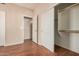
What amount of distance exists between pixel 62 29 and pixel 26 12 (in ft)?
6.38

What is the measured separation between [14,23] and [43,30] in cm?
139

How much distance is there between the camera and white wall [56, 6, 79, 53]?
271 cm

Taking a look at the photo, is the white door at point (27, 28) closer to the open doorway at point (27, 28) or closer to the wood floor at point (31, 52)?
the open doorway at point (27, 28)

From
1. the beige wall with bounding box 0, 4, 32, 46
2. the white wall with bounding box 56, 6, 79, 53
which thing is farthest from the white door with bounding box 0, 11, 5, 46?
the white wall with bounding box 56, 6, 79, 53

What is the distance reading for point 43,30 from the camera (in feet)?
11.7

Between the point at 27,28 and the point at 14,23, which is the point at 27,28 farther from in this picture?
the point at 14,23

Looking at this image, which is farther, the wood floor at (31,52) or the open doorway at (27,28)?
the open doorway at (27,28)

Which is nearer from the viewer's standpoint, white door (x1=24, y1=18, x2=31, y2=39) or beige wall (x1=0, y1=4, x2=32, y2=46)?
beige wall (x1=0, y1=4, x2=32, y2=46)

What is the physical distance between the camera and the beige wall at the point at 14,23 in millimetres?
3596

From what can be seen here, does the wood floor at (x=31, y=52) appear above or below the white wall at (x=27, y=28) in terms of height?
below

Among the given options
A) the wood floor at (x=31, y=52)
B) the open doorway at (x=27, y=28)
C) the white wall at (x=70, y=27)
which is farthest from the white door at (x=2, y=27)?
the white wall at (x=70, y=27)

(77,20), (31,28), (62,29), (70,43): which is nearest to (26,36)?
(31,28)

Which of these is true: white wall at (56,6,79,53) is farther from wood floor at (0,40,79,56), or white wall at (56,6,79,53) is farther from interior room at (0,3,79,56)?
wood floor at (0,40,79,56)

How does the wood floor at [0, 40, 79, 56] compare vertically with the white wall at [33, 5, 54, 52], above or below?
below
